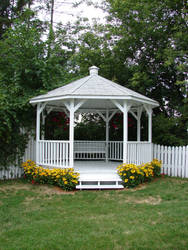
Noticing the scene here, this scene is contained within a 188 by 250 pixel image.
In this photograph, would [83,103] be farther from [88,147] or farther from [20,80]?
[88,147]

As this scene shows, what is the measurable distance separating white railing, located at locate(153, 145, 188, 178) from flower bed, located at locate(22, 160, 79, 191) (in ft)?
12.3

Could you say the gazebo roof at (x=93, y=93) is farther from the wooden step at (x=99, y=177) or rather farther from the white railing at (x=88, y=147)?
the white railing at (x=88, y=147)

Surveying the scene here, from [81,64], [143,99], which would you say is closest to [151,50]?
[81,64]

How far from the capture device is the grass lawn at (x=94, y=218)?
12.5 feet

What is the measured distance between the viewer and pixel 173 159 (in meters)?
9.18

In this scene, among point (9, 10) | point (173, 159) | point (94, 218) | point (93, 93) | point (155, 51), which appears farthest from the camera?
point (9, 10)

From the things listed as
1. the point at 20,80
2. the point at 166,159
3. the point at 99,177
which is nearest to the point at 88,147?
the point at 166,159

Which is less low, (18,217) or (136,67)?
(136,67)

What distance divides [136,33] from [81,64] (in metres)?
3.44

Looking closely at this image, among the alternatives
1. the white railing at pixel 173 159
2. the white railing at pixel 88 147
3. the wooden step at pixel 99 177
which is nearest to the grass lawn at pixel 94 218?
the wooden step at pixel 99 177

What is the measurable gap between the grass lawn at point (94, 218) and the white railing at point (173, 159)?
1.69 m

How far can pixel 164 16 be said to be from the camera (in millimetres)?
12312

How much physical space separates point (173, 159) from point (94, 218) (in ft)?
17.2

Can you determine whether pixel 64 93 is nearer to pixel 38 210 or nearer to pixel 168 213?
pixel 38 210
